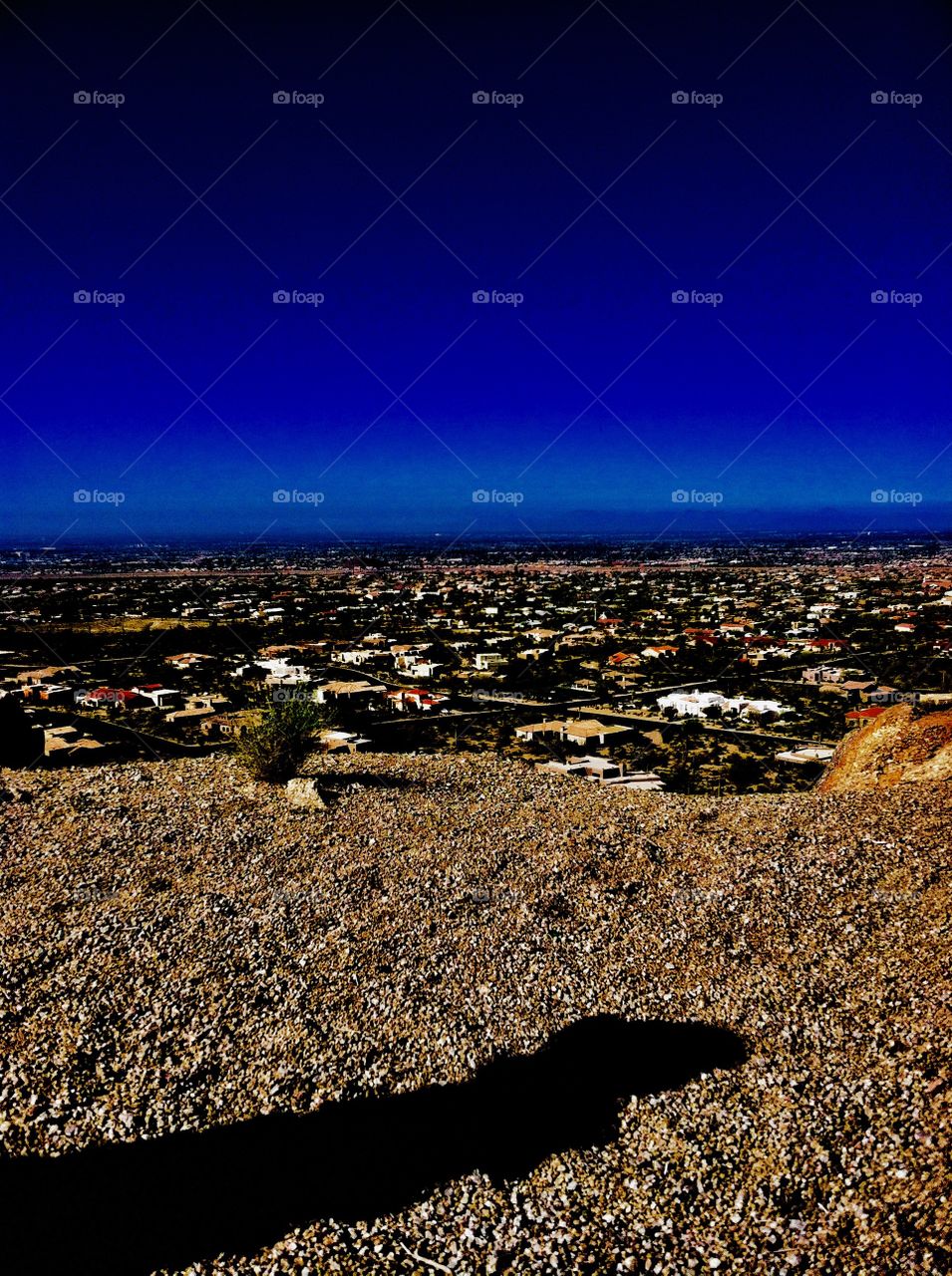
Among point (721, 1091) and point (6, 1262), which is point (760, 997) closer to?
point (721, 1091)

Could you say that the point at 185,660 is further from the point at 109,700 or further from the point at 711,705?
the point at 711,705

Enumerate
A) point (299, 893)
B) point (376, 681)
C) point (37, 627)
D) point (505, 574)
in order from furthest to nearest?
Result: 1. point (505, 574)
2. point (37, 627)
3. point (376, 681)
4. point (299, 893)

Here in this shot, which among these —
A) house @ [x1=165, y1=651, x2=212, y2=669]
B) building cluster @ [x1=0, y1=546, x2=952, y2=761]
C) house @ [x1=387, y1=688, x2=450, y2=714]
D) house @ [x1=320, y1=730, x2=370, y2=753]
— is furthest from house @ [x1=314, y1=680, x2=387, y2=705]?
house @ [x1=165, y1=651, x2=212, y2=669]

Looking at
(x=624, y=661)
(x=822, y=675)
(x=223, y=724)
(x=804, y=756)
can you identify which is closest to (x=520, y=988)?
(x=804, y=756)

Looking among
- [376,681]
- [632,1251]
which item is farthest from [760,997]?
[376,681]

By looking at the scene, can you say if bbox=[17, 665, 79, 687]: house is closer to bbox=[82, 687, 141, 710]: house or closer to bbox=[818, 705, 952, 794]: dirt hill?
bbox=[82, 687, 141, 710]: house

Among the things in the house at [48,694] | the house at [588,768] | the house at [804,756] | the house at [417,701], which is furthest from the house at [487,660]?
the house at [48,694]
